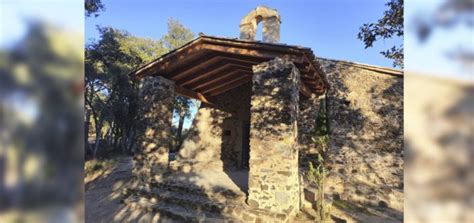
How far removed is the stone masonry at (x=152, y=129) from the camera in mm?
7484

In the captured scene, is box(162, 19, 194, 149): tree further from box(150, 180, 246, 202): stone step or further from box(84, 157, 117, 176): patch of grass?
box(150, 180, 246, 202): stone step

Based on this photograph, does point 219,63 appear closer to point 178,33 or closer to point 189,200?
point 189,200

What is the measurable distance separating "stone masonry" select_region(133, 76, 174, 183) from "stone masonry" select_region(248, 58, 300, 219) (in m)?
2.76

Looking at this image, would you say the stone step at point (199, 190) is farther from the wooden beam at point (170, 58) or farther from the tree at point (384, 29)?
the tree at point (384, 29)

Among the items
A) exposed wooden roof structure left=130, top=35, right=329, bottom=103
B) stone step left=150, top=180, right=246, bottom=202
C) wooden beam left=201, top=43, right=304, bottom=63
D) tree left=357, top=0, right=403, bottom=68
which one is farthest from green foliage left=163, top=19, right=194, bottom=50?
tree left=357, top=0, right=403, bottom=68

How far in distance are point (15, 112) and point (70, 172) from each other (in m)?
0.21

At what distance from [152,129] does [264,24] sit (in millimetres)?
5492

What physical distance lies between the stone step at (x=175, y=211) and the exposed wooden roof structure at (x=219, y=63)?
3.30m

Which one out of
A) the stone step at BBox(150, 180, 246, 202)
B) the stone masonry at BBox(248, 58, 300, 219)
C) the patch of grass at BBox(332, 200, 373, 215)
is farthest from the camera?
the patch of grass at BBox(332, 200, 373, 215)

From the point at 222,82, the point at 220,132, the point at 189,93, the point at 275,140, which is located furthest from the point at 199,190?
the point at 220,132

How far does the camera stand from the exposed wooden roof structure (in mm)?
6184

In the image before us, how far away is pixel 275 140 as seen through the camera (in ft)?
19.0

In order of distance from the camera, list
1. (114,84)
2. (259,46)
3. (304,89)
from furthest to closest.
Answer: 1. (114,84)
2. (304,89)
3. (259,46)

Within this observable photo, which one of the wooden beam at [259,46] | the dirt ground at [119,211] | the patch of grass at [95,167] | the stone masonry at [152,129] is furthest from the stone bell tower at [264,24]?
the patch of grass at [95,167]
